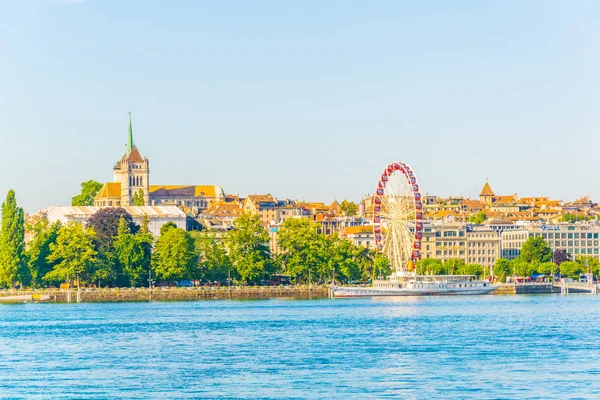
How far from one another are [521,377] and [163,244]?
234 ft

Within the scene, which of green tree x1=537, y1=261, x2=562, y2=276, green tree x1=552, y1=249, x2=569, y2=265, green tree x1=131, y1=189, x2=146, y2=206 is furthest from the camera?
green tree x1=131, y1=189, x2=146, y2=206

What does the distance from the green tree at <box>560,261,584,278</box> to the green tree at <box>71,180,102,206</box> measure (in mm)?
71956

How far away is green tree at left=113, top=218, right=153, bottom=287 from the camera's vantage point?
107062mm

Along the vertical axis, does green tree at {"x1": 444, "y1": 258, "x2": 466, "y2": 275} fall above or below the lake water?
above

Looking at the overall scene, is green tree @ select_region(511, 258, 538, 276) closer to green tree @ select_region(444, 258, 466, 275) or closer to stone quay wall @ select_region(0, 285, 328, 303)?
green tree @ select_region(444, 258, 466, 275)

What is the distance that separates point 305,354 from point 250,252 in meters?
61.5

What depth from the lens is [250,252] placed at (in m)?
110

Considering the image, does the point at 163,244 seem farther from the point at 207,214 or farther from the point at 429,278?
the point at 207,214

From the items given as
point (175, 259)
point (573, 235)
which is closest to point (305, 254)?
point (175, 259)

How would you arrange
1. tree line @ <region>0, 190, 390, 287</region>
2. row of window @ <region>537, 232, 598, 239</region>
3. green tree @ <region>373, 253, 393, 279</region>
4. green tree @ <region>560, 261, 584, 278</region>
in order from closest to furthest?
1. tree line @ <region>0, 190, 390, 287</region>
2. green tree @ <region>373, 253, 393, 279</region>
3. green tree @ <region>560, 261, 584, 278</region>
4. row of window @ <region>537, 232, 598, 239</region>

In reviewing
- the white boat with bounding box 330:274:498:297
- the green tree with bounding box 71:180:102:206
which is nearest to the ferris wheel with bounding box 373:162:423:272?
the white boat with bounding box 330:274:498:297

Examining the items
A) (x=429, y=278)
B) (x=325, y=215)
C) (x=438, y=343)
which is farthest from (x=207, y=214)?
(x=438, y=343)

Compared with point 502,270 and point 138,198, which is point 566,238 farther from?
point 138,198

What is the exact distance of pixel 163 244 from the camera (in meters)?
110
